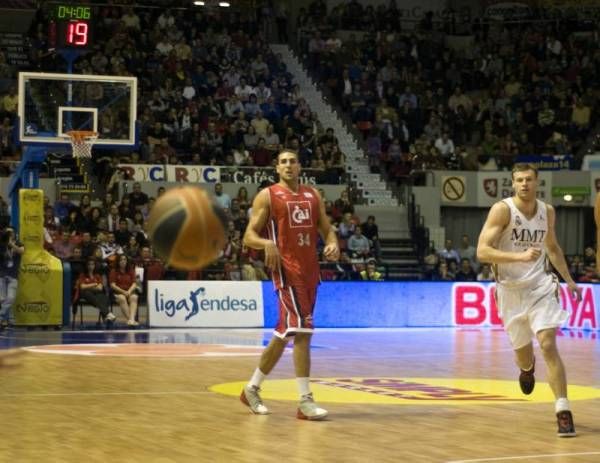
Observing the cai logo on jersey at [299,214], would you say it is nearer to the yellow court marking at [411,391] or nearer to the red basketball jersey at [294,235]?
the red basketball jersey at [294,235]

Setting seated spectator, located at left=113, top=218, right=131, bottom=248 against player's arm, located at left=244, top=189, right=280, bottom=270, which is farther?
seated spectator, located at left=113, top=218, right=131, bottom=248

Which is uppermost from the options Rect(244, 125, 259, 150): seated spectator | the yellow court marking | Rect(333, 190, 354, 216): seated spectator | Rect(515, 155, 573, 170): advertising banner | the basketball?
Rect(244, 125, 259, 150): seated spectator

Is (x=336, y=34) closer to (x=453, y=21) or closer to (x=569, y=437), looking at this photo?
(x=453, y=21)

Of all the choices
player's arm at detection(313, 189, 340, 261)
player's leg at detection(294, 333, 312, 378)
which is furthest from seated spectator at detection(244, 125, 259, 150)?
player's leg at detection(294, 333, 312, 378)

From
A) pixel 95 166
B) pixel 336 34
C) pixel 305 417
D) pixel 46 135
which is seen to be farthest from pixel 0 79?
pixel 305 417

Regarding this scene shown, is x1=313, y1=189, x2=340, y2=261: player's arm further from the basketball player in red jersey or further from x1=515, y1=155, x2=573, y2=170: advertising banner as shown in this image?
x1=515, y1=155, x2=573, y2=170: advertising banner

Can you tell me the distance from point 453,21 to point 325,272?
47.4 ft

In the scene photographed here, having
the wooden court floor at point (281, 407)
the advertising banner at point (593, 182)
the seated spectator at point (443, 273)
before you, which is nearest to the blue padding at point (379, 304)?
the seated spectator at point (443, 273)

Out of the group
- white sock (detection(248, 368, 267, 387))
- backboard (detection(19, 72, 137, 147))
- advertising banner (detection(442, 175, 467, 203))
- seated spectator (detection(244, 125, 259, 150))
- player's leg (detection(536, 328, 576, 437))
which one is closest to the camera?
player's leg (detection(536, 328, 576, 437))

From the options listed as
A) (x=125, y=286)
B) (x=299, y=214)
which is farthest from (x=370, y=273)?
(x=299, y=214)

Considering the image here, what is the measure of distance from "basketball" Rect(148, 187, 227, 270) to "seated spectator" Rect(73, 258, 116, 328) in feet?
44.6

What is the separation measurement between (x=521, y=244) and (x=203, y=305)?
42.2 ft

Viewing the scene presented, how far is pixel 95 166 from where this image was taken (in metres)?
26.6

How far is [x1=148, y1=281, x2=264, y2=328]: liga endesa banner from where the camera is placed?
21.9 m
